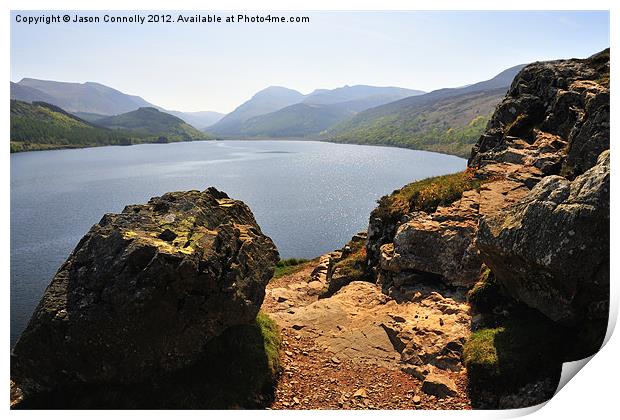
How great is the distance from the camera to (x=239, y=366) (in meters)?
14.0

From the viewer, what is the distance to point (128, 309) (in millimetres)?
12352

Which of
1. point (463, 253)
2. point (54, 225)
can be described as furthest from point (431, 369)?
point (54, 225)

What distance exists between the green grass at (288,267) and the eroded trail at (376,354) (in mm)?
24147

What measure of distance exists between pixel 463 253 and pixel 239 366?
11.2 m

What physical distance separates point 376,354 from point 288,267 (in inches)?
1315

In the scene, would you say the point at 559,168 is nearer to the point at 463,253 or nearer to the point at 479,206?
the point at 479,206

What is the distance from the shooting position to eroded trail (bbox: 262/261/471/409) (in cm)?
1366

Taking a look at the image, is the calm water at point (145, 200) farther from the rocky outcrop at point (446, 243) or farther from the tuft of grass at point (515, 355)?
the tuft of grass at point (515, 355)

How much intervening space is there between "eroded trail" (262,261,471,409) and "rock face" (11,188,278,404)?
10.9ft

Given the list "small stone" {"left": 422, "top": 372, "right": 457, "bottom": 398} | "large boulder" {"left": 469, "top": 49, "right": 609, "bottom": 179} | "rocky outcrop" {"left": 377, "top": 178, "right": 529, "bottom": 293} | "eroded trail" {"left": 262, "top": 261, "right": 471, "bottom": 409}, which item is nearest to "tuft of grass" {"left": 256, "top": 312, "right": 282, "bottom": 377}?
"eroded trail" {"left": 262, "top": 261, "right": 471, "bottom": 409}

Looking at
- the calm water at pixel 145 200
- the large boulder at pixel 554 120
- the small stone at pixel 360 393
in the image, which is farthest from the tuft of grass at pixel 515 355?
the calm water at pixel 145 200

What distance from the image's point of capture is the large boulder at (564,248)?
42.9ft

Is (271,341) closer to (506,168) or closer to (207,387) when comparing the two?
(207,387)

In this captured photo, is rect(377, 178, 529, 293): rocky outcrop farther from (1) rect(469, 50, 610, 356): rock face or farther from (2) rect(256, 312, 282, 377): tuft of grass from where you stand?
(2) rect(256, 312, 282, 377): tuft of grass
